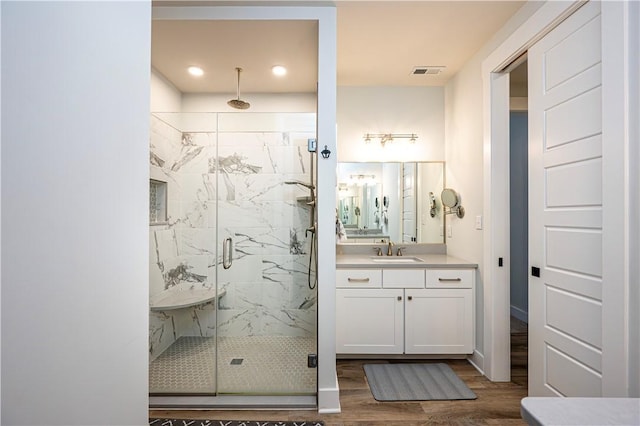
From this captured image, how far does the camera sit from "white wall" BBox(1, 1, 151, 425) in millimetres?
403

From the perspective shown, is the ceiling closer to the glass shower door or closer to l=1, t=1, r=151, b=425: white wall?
the glass shower door

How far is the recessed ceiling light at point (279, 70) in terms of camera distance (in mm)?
2768

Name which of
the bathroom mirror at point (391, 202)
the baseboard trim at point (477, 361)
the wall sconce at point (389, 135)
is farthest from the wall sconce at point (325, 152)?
the baseboard trim at point (477, 361)

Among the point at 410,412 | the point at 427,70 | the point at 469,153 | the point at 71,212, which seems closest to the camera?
the point at 71,212

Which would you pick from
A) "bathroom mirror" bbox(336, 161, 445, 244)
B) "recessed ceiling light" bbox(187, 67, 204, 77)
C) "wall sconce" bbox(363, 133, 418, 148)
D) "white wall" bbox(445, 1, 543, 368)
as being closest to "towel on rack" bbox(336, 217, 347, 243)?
"bathroom mirror" bbox(336, 161, 445, 244)

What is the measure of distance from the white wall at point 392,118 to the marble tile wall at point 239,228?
124cm

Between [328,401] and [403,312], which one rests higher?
[403,312]

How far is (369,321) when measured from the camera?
8.81 feet

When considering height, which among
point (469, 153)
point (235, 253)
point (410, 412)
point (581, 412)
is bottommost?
point (410, 412)

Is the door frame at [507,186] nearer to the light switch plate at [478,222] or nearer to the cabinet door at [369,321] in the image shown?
the light switch plate at [478,222]

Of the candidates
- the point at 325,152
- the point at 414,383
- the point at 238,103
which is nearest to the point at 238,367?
the point at 414,383

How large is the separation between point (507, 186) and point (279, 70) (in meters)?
2.07

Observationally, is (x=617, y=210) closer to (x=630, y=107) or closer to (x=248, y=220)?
(x=630, y=107)

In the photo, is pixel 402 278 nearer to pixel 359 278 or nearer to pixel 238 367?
pixel 359 278
